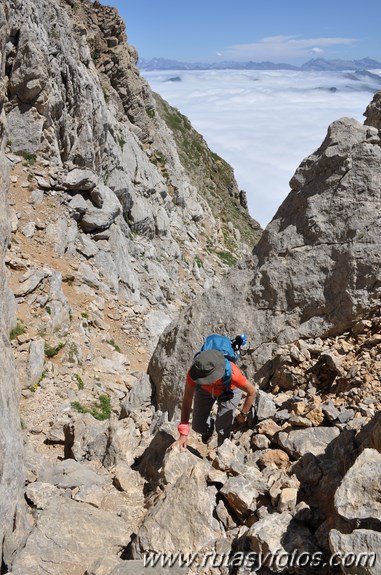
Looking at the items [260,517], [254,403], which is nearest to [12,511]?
[260,517]

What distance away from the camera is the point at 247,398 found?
8.09 metres

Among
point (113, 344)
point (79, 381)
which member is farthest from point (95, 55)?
point (79, 381)

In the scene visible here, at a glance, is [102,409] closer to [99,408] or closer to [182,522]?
[99,408]

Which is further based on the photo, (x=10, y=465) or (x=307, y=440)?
(x=307, y=440)

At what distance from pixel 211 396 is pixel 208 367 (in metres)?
1.19

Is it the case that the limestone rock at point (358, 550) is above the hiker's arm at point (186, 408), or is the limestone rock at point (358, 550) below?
above

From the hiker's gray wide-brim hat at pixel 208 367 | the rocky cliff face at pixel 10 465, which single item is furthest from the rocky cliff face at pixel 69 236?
the hiker's gray wide-brim hat at pixel 208 367

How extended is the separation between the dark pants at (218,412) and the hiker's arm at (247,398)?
190mm

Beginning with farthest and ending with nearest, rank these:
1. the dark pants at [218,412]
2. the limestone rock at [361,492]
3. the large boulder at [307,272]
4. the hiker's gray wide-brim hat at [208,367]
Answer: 1. the large boulder at [307,272]
2. the dark pants at [218,412]
3. the hiker's gray wide-brim hat at [208,367]
4. the limestone rock at [361,492]

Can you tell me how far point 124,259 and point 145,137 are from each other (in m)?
20.9

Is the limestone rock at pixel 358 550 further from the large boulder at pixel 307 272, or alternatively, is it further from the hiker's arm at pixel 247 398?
the large boulder at pixel 307 272

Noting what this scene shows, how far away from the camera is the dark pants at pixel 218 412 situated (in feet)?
27.1

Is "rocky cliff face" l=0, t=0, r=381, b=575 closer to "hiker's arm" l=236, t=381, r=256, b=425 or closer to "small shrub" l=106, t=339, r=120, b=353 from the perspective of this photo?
"small shrub" l=106, t=339, r=120, b=353

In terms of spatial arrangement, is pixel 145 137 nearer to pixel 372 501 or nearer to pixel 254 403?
pixel 254 403
